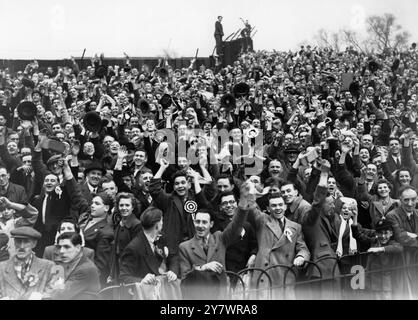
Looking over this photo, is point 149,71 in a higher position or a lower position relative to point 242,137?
higher

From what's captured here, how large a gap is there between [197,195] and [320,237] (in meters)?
1.20

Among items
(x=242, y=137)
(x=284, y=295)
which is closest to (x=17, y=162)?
(x=242, y=137)

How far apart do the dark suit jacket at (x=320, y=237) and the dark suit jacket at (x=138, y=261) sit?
138cm

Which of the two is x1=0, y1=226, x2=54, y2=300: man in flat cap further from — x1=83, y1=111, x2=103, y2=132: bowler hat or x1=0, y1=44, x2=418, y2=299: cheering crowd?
x1=83, y1=111, x2=103, y2=132: bowler hat

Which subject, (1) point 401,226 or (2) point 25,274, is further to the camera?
(1) point 401,226

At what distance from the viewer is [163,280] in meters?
4.54

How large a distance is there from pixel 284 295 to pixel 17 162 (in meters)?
3.42

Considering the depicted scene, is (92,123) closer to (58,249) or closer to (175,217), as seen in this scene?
(175,217)

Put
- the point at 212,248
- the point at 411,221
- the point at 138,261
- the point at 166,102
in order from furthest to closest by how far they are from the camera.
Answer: the point at 166,102, the point at 411,221, the point at 212,248, the point at 138,261

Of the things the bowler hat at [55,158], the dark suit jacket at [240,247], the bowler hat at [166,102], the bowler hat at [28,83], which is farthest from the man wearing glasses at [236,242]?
the bowler hat at [28,83]

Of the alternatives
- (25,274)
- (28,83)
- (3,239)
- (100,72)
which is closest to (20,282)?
(25,274)

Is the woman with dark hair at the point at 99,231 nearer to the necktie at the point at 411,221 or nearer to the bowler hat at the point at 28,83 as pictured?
the necktie at the point at 411,221

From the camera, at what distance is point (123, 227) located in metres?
5.06
